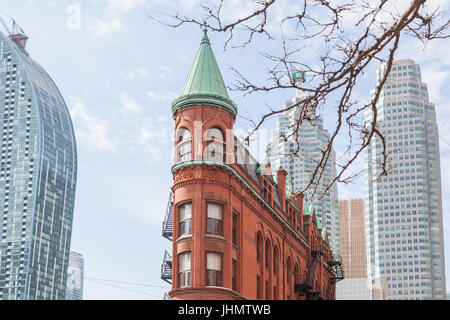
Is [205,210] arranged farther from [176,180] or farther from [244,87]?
[244,87]

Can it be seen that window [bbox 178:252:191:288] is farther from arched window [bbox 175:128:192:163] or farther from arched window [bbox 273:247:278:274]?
arched window [bbox 273:247:278:274]

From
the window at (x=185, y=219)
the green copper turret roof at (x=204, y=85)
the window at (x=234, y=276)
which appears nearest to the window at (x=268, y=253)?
the window at (x=234, y=276)

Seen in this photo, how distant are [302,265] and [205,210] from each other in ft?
58.5

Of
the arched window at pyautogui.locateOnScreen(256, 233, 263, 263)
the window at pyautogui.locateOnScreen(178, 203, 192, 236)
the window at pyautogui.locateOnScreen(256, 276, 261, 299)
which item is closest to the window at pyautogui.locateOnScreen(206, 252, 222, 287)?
the window at pyautogui.locateOnScreen(178, 203, 192, 236)

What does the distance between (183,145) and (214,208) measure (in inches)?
163

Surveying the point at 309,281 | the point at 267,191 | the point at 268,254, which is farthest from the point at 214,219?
the point at 309,281

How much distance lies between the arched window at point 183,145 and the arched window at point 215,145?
41.3 inches

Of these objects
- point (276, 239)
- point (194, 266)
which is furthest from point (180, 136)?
point (276, 239)

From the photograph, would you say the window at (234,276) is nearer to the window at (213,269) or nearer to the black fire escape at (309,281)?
the window at (213,269)

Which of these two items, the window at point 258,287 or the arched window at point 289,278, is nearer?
the window at point 258,287

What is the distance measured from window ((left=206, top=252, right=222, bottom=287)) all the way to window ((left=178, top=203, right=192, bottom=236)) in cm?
182

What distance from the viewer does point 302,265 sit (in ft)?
188

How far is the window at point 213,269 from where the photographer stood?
40594mm

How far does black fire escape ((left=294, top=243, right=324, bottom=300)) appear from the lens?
53.9 meters
